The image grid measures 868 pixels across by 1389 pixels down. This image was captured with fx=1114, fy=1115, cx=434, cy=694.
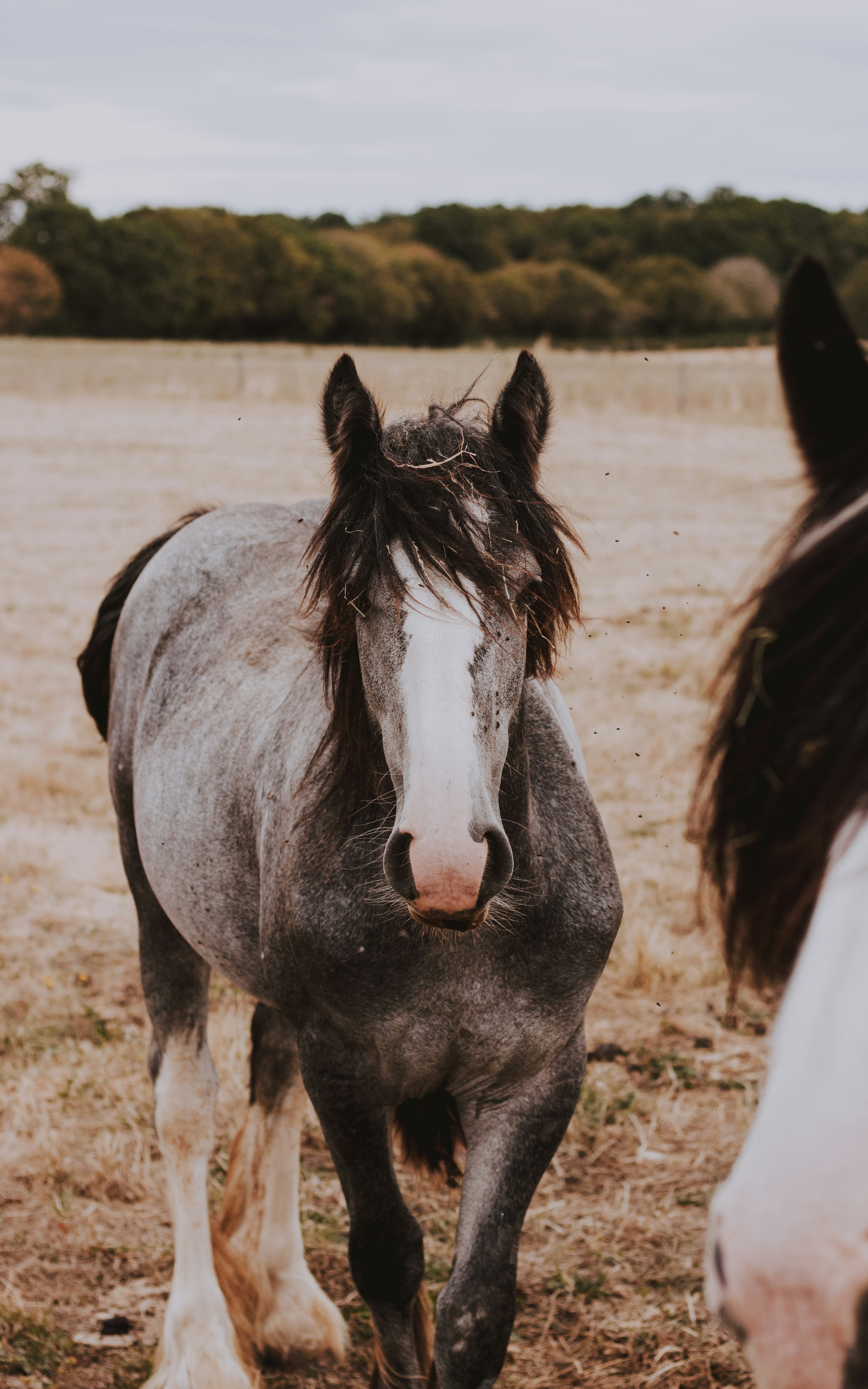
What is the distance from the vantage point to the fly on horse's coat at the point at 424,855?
191cm

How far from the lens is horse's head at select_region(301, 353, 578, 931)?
1.74 meters

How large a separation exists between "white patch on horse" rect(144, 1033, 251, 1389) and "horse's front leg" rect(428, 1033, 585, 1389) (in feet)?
2.95

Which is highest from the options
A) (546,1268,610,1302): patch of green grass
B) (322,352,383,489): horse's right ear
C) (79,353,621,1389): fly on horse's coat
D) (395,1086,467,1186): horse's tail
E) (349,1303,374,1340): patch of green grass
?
(322,352,383,489): horse's right ear

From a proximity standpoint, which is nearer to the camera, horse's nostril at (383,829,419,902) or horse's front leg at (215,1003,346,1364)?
horse's nostril at (383,829,419,902)

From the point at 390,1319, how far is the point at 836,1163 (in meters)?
1.84


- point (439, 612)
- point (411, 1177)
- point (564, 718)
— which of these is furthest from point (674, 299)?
point (439, 612)

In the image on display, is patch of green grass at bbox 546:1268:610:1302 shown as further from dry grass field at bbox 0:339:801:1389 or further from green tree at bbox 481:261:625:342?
green tree at bbox 481:261:625:342

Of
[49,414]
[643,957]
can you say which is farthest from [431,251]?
[643,957]

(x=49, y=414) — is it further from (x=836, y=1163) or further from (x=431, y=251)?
(x=431, y=251)

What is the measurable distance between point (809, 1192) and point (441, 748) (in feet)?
3.38

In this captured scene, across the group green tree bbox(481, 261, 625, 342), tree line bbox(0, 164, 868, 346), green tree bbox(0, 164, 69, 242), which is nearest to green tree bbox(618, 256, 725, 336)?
tree line bbox(0, 164, 868, 346)

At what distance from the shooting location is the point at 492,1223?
2.11 meters

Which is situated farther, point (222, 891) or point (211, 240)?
point (211, 240)

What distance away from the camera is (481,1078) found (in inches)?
86.7
